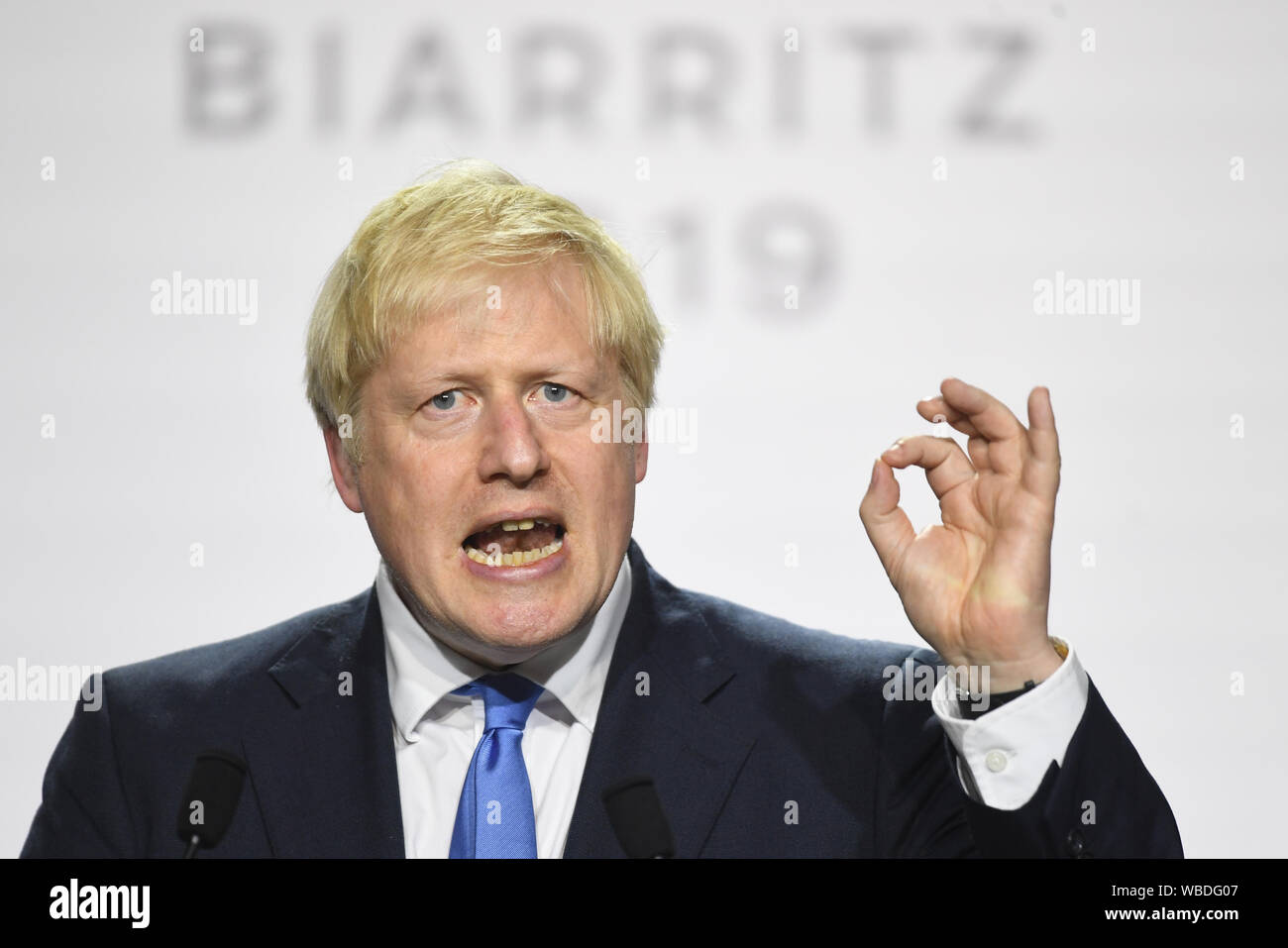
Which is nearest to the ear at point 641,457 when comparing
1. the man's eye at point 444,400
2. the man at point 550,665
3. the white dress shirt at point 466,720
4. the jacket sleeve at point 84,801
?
the man at point 550,665

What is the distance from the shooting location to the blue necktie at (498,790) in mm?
2020

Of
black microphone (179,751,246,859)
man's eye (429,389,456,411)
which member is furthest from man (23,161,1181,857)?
black microphone (179,751,246,859)

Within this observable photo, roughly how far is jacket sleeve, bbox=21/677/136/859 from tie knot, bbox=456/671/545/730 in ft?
1.63

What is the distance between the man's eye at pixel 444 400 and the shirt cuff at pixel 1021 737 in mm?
753

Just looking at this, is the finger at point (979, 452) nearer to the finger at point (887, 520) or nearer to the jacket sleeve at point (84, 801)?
the finger at point (887, 520)

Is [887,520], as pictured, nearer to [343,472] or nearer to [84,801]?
[343,472]

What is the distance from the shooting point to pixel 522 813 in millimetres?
2033

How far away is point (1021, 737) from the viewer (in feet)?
6.10

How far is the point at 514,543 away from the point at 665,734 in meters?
0.33

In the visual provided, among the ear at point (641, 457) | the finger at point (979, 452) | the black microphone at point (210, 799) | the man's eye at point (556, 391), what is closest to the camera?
the black microphone at point (210, 799)

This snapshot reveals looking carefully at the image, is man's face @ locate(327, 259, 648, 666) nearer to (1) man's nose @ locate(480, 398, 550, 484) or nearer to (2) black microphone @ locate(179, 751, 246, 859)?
(1) man's nose @ locate(480, 398, 550, 484)
